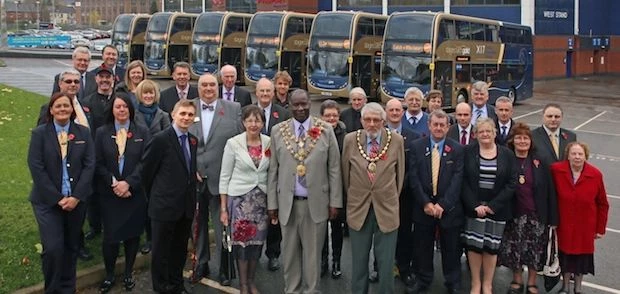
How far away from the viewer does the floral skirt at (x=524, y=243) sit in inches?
239

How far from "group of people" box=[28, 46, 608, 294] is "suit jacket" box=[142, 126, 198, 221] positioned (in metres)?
0.01

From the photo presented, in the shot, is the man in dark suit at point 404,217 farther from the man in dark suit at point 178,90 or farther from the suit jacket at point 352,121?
the man in dark suit at point 178,90

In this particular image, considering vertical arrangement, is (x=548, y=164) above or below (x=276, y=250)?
above

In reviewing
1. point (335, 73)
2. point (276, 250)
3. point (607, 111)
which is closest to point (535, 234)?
point (276, 250)

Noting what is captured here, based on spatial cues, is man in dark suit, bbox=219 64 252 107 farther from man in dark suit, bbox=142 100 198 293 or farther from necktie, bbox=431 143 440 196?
necktie, bbox=431 143 440 196

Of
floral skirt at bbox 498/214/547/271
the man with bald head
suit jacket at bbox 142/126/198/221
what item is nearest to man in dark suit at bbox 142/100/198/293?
suit jacket at bbox 142/126/198/221

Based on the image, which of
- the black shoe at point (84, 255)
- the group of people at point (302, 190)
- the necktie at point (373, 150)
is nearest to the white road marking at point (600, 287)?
the group of people at point (302, 190)

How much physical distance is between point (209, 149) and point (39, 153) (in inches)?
62.5

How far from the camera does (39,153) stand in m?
5.42

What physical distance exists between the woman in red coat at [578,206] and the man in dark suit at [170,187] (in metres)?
3.47

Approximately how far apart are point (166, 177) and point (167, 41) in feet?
91.3

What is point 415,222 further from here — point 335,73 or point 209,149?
point 335,73

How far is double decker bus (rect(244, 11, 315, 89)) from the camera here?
28062 millimetres

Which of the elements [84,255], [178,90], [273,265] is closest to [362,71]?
[178,90]
